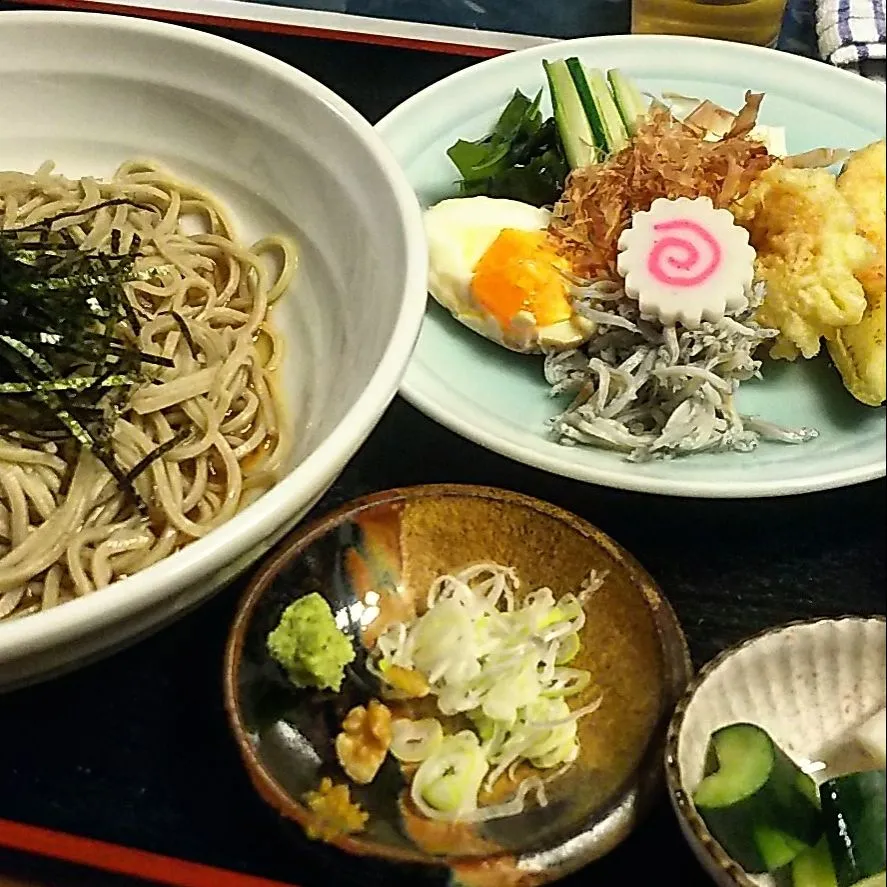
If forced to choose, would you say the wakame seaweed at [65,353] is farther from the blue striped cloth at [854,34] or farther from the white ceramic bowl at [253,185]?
the blue striped cloth at [854,34]

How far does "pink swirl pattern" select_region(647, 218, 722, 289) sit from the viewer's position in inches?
36.3

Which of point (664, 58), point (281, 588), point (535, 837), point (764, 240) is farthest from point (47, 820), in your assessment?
point (664, 58)

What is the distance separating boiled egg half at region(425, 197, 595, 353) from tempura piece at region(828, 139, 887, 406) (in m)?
0.30

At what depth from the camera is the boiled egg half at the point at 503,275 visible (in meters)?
1.08

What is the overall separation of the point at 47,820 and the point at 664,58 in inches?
38.3

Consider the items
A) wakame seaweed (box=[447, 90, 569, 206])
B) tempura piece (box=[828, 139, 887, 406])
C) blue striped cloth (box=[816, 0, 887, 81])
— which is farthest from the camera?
wakame seaweed (box=[447, 90, 569, 206])

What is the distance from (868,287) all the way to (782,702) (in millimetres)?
309

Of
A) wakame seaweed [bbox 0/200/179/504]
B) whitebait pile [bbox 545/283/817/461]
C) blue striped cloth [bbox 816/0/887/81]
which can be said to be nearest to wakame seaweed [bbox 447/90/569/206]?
whitebait pile [bbox 545/283/817/461]

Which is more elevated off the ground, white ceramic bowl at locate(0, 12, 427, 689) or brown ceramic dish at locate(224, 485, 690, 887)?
white ceramic bowl at locate(0, 12, 427, 689)

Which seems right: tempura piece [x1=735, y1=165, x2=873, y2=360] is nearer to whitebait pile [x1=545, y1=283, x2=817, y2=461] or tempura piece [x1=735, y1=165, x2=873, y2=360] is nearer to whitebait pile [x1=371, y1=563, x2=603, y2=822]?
whitebait pile [x1=545, y1=283, x2=817, y2=461]

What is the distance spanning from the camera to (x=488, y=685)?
850mm

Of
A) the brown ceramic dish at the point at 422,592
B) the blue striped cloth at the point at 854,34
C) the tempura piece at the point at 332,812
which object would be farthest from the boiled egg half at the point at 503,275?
the tempura piece at the point at 332,812

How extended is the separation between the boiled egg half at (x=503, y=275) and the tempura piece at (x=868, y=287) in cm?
30

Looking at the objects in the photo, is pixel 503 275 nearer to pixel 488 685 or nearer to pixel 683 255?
pixel 683 255
